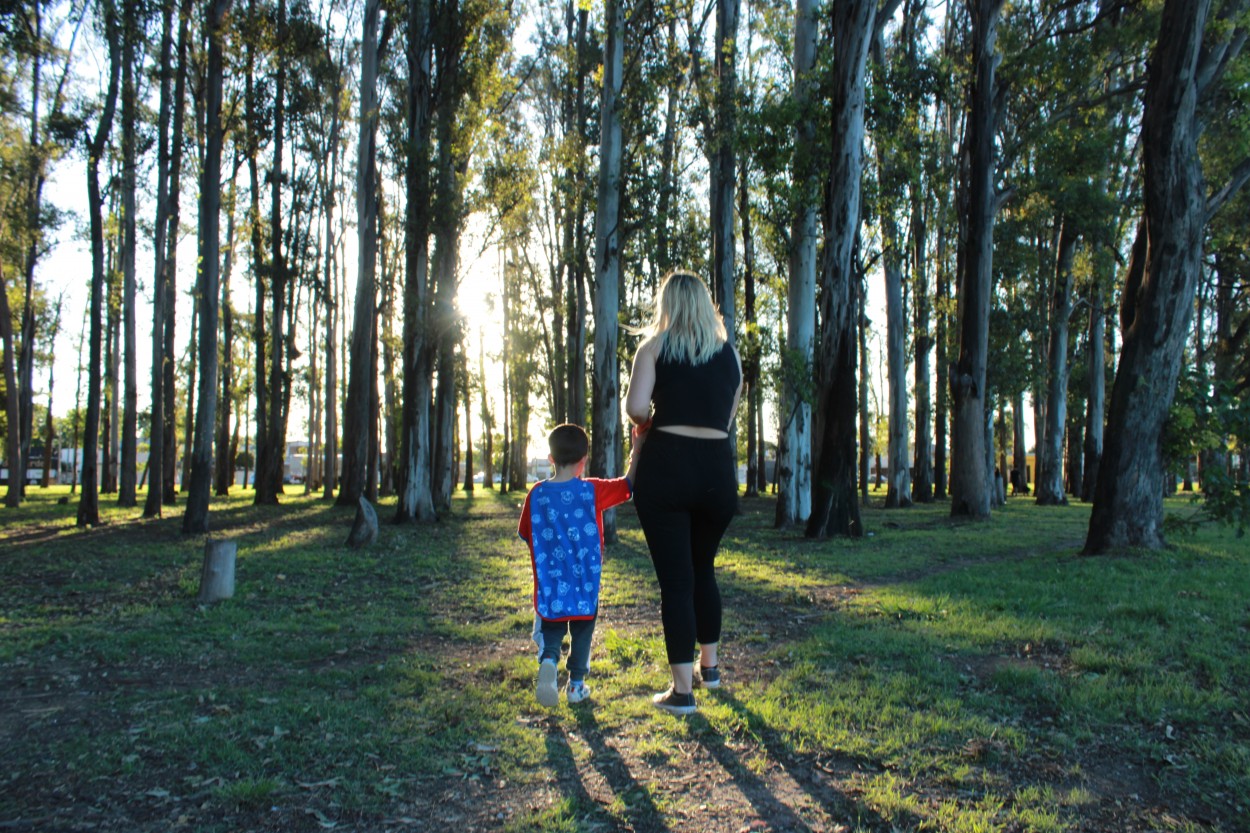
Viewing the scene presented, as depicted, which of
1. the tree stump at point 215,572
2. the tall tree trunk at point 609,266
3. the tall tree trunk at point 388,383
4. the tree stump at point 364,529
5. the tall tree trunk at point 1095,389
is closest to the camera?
the tree stump at point 215,572

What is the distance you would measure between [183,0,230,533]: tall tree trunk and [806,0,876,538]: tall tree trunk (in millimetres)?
10987

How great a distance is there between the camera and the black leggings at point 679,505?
12.7 feet

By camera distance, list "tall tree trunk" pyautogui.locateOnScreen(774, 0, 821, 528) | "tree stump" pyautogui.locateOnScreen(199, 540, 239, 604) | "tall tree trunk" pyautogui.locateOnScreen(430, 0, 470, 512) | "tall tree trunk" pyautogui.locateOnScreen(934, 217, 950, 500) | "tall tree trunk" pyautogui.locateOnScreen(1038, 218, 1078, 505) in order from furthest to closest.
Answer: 1. "tall tree trunk" pyautogui.locateOnScreen(1038, 218, 1078, 505)
2. "tall tree trunk" pyautogui.locateOnScreen(934, 217, 950, 500)
3. "tall tree trunk" pyautogui.locateOnScreen(430, 0, 470, 512)
4. "tall tree trunk" pyautogui.locateOnScreen(774, 0, 821, 528)
5. "tree stump" pyautogui.locateOnScreen(199, 540, 239, 604)

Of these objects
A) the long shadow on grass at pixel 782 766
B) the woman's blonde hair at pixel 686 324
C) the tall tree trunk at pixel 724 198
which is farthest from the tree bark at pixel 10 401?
the long shadow on grass at pixel 782 766

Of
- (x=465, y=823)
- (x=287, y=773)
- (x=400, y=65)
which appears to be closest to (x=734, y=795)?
(x=465, y=823)

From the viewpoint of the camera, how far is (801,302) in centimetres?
1559

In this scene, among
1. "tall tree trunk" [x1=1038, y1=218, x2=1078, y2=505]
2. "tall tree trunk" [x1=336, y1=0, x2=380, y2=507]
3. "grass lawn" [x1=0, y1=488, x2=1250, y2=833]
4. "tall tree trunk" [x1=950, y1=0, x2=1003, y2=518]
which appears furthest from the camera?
"tall tree trunk" [x1=1038, y1=218, x2=1078, y2=505]

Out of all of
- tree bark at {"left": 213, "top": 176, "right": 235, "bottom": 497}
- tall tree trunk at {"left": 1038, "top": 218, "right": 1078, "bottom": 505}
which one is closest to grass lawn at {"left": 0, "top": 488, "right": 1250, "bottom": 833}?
tall tree trunk at {"left": 1038, "top": 218, "right": 1078, "bottom": 505}

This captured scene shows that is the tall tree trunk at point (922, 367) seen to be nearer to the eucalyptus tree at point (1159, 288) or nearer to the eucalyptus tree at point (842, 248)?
the eucalyptus tree at point (842, 248)

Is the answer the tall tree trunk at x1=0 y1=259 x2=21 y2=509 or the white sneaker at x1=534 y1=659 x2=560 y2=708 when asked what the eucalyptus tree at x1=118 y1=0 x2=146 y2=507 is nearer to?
the tall tree trunk at x1=0 y1=259 x2=21 y2=509

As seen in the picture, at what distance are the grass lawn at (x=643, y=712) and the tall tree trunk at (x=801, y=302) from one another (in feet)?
22.5

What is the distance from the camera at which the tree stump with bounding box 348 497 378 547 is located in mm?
13211

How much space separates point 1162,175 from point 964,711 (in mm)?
8215

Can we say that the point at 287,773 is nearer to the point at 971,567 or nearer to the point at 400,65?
the point at 971,567
